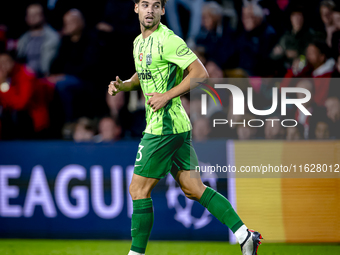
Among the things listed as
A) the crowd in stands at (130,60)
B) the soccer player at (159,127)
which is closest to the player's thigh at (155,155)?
the soccer player at (159,127)

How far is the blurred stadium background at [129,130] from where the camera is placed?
468 cm

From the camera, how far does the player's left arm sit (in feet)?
10.5

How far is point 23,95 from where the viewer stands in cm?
584

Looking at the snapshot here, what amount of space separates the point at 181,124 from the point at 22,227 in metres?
2.59

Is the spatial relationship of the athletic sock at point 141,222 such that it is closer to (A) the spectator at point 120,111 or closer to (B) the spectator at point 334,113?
(A) the spectator at point 120,111

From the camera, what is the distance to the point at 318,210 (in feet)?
15.2

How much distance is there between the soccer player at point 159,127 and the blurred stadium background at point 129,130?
1098mm

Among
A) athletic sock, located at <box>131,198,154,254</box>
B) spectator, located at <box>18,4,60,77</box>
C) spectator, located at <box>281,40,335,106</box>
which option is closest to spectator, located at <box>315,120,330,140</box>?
spectator, located at <box>281,40,335,106</box>

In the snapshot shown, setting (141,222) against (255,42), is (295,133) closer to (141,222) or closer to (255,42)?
(255,42)

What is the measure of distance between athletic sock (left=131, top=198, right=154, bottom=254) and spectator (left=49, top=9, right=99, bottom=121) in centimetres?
270

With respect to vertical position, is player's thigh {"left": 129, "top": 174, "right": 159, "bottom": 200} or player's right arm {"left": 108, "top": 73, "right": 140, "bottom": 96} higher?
player's right arm {"left": 108, "top": 73, "right": 140, "bottom": 96}

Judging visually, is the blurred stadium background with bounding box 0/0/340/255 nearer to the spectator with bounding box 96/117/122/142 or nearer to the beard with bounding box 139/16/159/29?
the spectator with bounding box 96/117/122/142

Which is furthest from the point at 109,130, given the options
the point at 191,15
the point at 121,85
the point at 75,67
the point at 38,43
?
the point at 191,15

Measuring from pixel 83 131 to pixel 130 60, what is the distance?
1.15 meters
